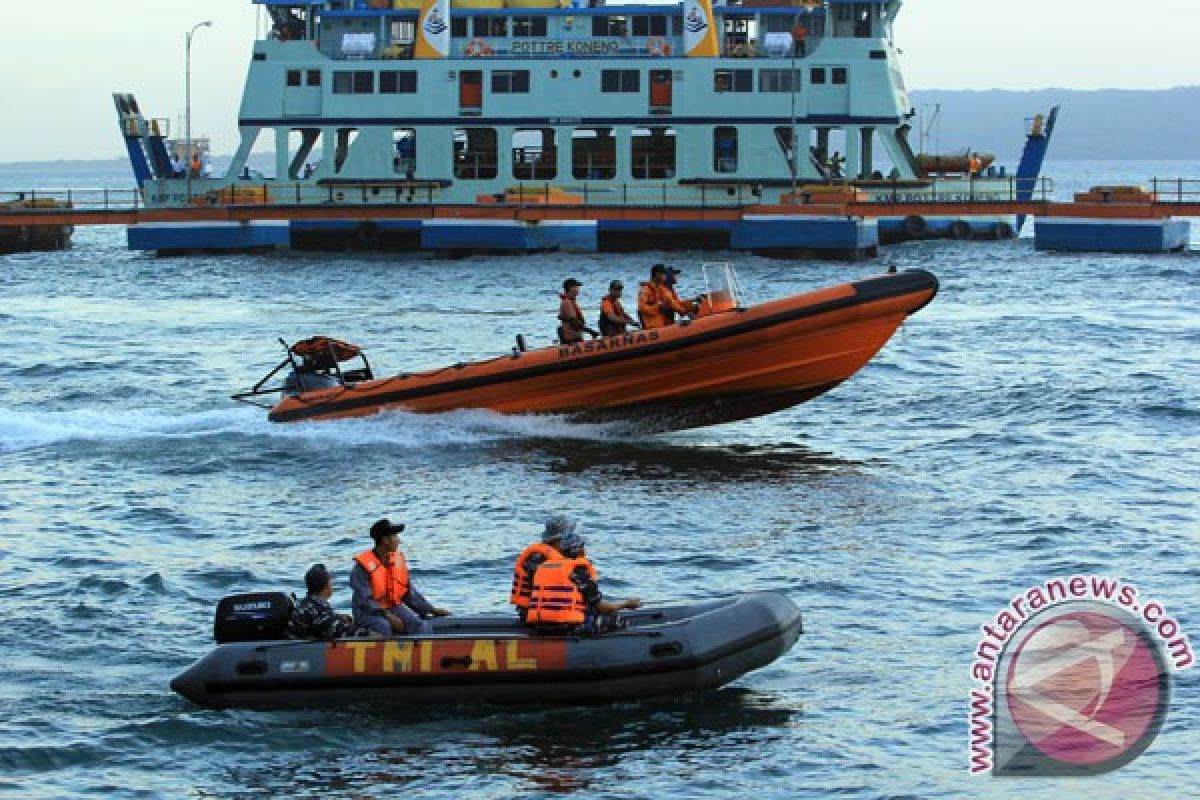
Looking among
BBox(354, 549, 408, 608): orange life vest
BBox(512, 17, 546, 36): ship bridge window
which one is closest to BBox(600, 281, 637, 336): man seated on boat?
BBox(354, 549, 408, 608): orange life vest

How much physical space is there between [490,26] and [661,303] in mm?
35356

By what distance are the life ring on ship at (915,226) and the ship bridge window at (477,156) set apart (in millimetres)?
12298

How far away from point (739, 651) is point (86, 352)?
23675 mm

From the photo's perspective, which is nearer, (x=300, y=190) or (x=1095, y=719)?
(x=1095, y=719)

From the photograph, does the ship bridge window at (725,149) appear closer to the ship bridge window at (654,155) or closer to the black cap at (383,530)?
the ship bridge window at (654,155)

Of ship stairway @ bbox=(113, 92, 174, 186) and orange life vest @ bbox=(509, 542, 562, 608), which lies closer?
orange life vest @ bbox=(509, 542, 562, 608)

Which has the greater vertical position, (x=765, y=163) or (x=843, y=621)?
(x=765, y=163)

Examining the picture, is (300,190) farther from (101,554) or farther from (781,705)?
(781,705)

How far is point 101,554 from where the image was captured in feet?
57.4

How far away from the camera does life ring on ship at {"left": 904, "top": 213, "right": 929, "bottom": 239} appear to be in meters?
52.4

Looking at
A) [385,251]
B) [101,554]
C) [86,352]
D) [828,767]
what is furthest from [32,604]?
[385,251]

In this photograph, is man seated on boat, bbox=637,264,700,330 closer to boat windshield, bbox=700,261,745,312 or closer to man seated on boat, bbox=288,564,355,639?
boat windshield, bbox=700,261,745,312

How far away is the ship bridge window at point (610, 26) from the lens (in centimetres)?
5494

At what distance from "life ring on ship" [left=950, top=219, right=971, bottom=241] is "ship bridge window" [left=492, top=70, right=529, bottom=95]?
Result: 41.7ft
